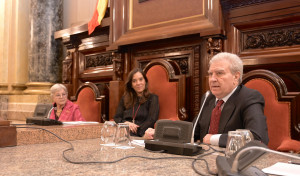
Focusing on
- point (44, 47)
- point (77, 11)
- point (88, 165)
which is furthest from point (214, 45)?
point (44, 47)

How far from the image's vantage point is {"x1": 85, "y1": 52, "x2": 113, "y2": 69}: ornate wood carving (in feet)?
13.6

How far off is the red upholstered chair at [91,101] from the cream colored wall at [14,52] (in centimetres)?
198

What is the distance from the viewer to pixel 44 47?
5035mm

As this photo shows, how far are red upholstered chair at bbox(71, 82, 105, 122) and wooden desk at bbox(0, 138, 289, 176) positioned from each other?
7.71 ft

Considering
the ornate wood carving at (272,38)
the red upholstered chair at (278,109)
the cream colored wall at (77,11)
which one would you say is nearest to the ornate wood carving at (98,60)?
the cream colored wall at (77,11)

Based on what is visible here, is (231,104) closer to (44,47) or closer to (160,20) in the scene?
(160,20)

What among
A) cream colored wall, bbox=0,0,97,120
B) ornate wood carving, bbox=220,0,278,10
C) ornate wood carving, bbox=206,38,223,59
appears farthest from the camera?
cream colored wall, bbox=0,0,97,120

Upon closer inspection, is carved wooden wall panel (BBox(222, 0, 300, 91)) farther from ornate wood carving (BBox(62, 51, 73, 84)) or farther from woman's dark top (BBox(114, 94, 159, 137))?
ornate wood carving (BBox(62, 51, 73, 84))

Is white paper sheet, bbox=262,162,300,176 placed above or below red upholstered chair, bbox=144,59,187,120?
below

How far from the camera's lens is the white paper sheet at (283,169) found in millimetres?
899

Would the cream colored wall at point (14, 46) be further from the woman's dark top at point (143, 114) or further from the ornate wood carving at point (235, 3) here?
the ornate wood carving at point (235, 3)

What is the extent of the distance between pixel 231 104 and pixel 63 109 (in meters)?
1.91

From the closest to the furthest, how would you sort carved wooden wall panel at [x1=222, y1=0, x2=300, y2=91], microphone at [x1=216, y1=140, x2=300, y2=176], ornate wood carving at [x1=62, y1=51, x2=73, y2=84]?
microphone at [x1=216, y1=140, x2=300, y2=176], carved wooden wall panel at [x1=222, y1=0, x2=300, y2=91], ornate wood carving at [x1=62, y1=51, x2=73, y2=84]

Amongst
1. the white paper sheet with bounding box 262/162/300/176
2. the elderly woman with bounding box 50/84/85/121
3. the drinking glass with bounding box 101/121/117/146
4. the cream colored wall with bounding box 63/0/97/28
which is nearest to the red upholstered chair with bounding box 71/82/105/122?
the elderly woman with bounding box 50/84/85/121
